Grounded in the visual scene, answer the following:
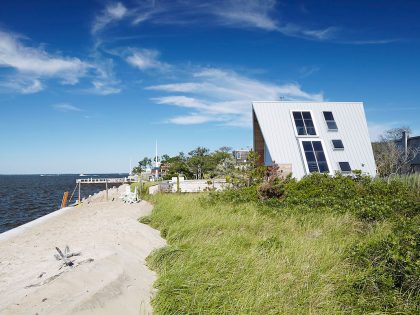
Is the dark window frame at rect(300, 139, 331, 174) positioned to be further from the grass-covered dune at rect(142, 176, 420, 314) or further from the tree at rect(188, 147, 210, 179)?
the tree at rect(188, 147, 210, 179)

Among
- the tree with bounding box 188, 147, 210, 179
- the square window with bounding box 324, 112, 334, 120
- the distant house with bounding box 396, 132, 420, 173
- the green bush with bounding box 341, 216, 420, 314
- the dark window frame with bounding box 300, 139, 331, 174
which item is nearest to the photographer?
the green bush with bounding box 341, 216, 420, 314

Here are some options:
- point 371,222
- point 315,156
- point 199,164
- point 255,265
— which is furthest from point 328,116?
point 199,164

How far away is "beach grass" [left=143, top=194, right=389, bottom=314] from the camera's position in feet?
14.7

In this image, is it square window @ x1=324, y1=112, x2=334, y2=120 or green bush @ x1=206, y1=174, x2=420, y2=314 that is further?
square window @ x1=324, y1=112, x2=334, y2=120

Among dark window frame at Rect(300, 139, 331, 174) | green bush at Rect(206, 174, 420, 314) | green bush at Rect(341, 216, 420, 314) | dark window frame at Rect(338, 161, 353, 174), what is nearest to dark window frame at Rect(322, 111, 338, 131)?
dark window frame at Rect(300, 139, 331, 174)

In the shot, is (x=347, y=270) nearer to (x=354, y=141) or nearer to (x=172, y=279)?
(x=172, y=279)

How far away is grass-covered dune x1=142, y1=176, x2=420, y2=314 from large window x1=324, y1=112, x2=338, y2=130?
367 inches

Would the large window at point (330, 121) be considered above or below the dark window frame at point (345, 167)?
above

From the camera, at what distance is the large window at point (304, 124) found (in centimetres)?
1788

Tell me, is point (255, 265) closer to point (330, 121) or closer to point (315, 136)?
point (315, 136)

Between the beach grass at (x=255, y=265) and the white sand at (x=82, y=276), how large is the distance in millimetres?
400

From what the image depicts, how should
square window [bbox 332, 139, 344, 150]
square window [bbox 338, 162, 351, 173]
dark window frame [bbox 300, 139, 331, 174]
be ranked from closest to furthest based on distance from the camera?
dark window frame [bbox 300, 139, 331, 174] → square window [bbox 338, 162, 351, 173] → square window [bbox 332, 139, 344, 150]

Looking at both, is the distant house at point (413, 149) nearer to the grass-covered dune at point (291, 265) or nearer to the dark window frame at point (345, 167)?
the dark window frame at point (345, 167)

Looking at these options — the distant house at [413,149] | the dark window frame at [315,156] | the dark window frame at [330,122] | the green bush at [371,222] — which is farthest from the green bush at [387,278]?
the distant house at [413,149]
